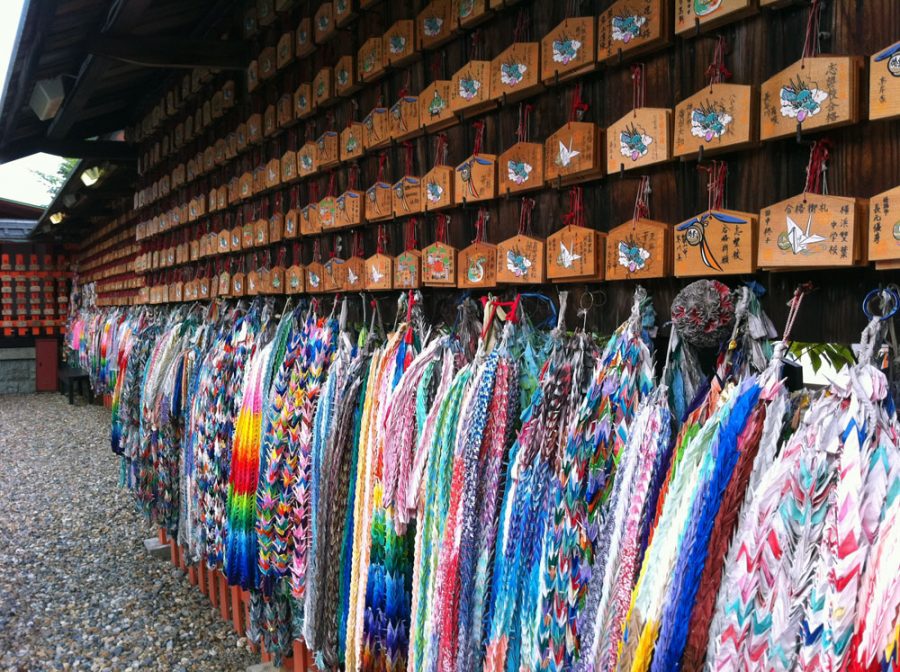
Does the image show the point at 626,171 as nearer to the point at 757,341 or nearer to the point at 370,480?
the point at 757,341

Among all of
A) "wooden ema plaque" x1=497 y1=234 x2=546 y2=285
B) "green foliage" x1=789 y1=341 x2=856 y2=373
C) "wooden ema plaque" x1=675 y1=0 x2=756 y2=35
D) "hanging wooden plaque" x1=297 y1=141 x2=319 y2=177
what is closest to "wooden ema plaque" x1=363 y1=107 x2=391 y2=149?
"hanging wooden plaque" x1=297 y1=141 x2=319 y2=177

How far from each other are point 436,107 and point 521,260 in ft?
1.92

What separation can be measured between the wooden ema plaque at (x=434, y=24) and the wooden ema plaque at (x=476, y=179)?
38cm

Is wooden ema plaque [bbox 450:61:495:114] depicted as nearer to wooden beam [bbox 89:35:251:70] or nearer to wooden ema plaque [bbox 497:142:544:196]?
wooden ema plaque [bbox 497:142:544:196]

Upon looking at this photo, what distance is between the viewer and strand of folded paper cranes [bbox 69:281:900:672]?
0.97 metres

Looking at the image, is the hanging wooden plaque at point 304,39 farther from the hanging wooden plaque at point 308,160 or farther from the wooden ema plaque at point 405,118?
the wooden ema plaque at point 405,118

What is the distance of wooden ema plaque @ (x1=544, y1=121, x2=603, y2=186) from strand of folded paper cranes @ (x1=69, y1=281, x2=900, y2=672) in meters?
0.31

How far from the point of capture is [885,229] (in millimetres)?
1015

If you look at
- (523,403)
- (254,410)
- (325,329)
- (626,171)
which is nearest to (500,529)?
(523,403)

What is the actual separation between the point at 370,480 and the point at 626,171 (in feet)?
3.67

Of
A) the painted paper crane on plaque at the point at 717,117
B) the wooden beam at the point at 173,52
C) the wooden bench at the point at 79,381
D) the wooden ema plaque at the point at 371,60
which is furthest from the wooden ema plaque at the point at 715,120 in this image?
the wooden bench at the point at 79,381

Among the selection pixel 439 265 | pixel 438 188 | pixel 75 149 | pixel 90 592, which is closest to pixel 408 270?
pixel 439 265

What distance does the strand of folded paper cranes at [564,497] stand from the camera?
3.18 ft

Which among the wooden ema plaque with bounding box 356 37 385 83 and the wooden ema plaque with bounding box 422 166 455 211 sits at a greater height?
the wooden ema plaque with bounding box 356 37 385 83
